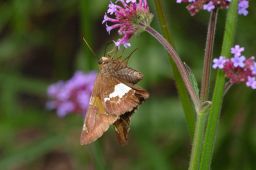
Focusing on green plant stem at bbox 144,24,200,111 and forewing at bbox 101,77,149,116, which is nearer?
green plant stem at bbox 144,24,200,111

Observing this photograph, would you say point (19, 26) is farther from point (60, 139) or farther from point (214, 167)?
point (214, 167)

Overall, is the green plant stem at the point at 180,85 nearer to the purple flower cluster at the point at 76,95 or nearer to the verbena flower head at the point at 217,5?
the verbena flower head at the point at 217,5

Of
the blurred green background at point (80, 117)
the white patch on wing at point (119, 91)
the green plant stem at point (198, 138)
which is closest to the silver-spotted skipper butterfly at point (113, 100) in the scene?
the white patch on wing at point (119, 91)

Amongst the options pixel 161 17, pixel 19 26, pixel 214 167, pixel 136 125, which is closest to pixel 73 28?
pixel 19 26

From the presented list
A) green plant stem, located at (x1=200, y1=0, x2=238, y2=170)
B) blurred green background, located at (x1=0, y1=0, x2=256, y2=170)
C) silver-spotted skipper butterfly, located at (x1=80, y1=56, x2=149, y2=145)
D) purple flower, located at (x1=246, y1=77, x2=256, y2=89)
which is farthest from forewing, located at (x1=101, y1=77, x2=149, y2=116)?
blurred green background, located at (x1=0, y1=0, x2=256, y2=170)

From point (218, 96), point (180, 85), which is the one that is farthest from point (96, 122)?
point (218, 96)

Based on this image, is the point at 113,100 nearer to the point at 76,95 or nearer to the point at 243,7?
the point at 243,7

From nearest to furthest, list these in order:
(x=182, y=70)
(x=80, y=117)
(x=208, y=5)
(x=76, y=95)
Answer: (x=208, y=5) → (x=182, y=70) → (x=76, y=95) → (x=80, y=117)

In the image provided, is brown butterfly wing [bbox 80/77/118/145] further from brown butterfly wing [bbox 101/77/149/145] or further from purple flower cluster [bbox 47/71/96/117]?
purple flower cluster [bbox 47/71/96/117]
